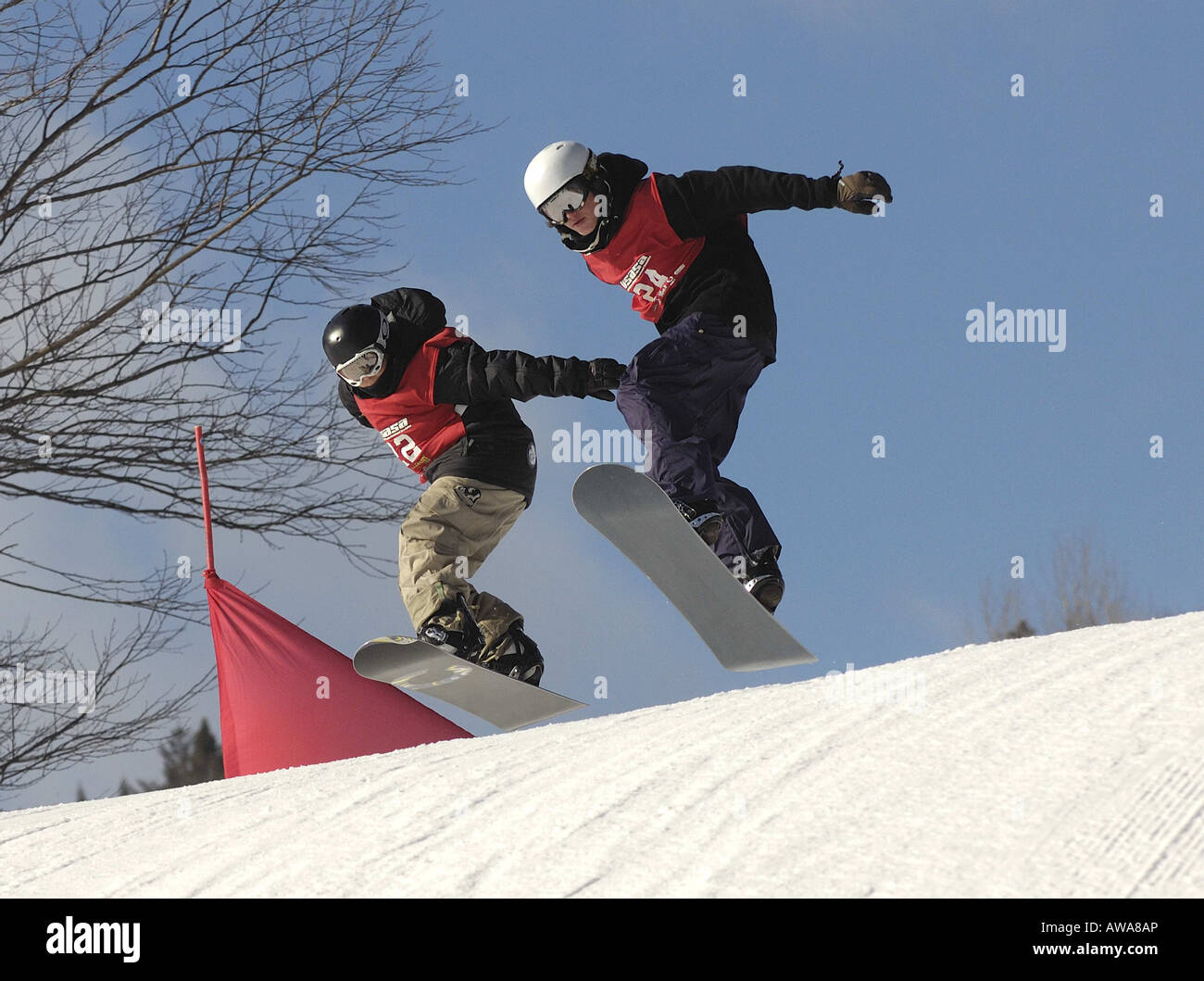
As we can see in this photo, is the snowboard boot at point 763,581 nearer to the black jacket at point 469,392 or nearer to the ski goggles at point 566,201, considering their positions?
the black jacket at point 469,392

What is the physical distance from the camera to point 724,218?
208 inches

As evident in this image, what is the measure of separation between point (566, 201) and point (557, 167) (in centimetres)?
13

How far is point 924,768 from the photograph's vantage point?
3.08m

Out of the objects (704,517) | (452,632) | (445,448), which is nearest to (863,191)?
(704,517)

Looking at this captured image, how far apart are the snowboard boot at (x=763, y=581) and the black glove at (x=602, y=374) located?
86cm

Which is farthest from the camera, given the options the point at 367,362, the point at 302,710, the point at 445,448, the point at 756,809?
the point at 302,710

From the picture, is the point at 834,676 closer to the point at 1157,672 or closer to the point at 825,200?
the point at 1157,672

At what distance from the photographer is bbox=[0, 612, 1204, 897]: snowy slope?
99.6 inches

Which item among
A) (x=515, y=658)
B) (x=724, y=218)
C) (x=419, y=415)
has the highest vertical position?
(x=724, y=218)

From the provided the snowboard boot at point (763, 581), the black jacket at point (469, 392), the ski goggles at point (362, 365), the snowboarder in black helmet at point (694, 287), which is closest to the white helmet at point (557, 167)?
the snowboarder in black helmet at point (694, 287)

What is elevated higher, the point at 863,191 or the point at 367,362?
the point at 863,191

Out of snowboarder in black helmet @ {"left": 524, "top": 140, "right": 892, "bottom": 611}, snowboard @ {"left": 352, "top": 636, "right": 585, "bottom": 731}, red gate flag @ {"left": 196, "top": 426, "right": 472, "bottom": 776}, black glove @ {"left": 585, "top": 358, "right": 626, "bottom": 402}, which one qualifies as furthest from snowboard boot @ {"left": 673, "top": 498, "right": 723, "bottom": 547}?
red gate flag @ {"left": 196, "top": 426, "right": 472, "bottom": 776}

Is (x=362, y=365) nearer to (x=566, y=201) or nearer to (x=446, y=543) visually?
(x=446, y=543)
